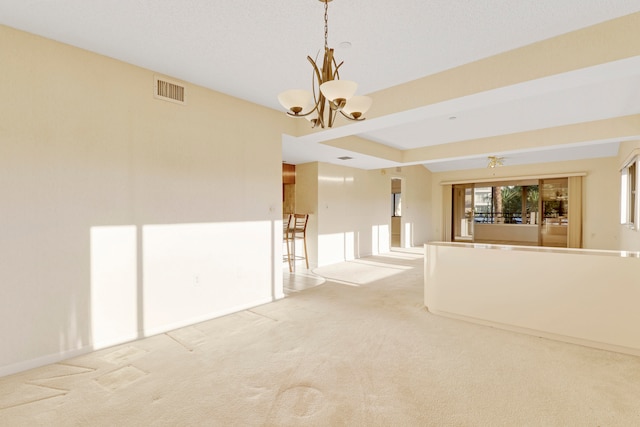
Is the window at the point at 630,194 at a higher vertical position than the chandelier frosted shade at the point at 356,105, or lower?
lower

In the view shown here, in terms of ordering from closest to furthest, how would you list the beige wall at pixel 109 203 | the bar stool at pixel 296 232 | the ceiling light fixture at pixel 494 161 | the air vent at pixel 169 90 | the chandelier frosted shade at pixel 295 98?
the chandelier frosted shade at pixel 295 98
the beige wall at pixel 109 203
the air vent at pixel 169 90
the bar stool at pixel 296 232
the ceiling light fixture at pixel 494 161

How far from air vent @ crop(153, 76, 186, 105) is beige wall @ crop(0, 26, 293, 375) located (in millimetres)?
65

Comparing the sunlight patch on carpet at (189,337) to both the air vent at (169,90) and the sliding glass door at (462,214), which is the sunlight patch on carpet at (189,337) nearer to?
the air vent at (169,90)

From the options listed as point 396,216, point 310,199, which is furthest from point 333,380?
point 396,216

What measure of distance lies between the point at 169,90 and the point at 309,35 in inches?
65.0

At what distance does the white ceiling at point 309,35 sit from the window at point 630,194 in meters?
2.52

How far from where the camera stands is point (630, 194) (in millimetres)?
5820

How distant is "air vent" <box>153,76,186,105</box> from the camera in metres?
3.12

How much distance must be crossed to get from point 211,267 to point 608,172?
31.6 feet

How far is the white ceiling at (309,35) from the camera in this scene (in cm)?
215

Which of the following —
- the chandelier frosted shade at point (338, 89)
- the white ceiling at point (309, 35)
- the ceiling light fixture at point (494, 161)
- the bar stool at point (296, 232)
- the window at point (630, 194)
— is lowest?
the bar stool at point (296, 232)

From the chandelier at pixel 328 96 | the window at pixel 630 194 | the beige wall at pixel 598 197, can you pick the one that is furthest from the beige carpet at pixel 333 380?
the beige wall at pixel 598 197

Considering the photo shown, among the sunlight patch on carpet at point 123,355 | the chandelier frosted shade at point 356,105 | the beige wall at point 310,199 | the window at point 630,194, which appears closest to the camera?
the chandelier frosted shade at point 356,105

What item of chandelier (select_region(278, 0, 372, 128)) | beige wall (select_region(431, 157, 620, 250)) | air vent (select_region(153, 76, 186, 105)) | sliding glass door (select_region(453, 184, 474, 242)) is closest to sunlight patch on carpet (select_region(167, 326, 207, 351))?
chandelier (select_region(278, 0, 372, 128))
